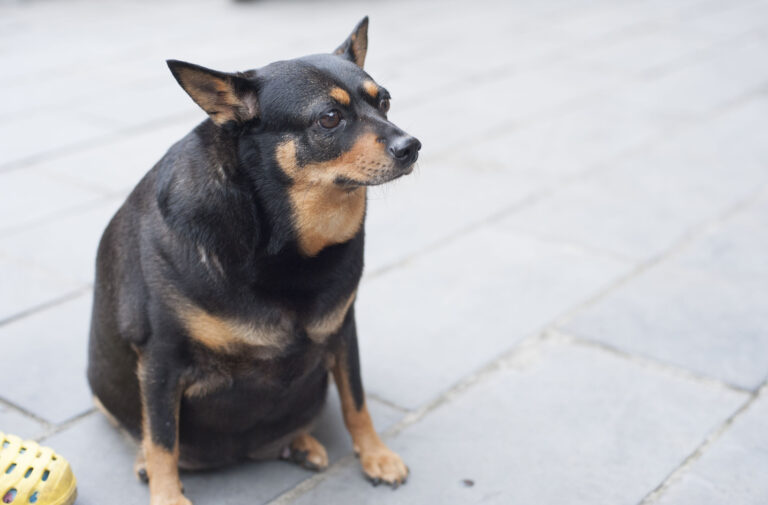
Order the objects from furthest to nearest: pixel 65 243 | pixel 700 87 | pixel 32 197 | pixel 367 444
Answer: pixel 700 87
pixel 32 197
pixel 65 243
pixel 367 444

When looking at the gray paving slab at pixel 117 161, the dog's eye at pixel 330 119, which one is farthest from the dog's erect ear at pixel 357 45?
the gray paving slab at pixel 117 161

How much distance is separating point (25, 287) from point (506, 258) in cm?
238

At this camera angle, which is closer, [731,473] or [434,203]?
[731,473]

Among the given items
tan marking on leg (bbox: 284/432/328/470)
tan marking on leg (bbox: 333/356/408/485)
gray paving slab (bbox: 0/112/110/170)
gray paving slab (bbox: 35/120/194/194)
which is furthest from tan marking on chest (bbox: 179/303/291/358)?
gray paving slab (bbox: 0/112/110/170)

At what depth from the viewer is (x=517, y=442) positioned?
320 cm

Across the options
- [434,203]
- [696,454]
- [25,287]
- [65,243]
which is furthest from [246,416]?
[434,203]

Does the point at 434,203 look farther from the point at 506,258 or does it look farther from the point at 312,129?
the point at 312,129

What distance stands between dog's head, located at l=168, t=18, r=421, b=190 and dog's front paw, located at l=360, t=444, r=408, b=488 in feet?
3.15

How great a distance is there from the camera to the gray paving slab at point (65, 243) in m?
4.49

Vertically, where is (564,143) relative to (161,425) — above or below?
below

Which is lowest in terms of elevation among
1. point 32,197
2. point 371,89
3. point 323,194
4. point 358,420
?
point 358,420

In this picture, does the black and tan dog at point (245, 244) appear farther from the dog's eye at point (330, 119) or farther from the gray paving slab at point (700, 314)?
the gray paving slab at point (700, 314)

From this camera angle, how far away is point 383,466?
118 inches

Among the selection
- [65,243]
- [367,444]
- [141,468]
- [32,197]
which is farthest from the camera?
[32,197]
